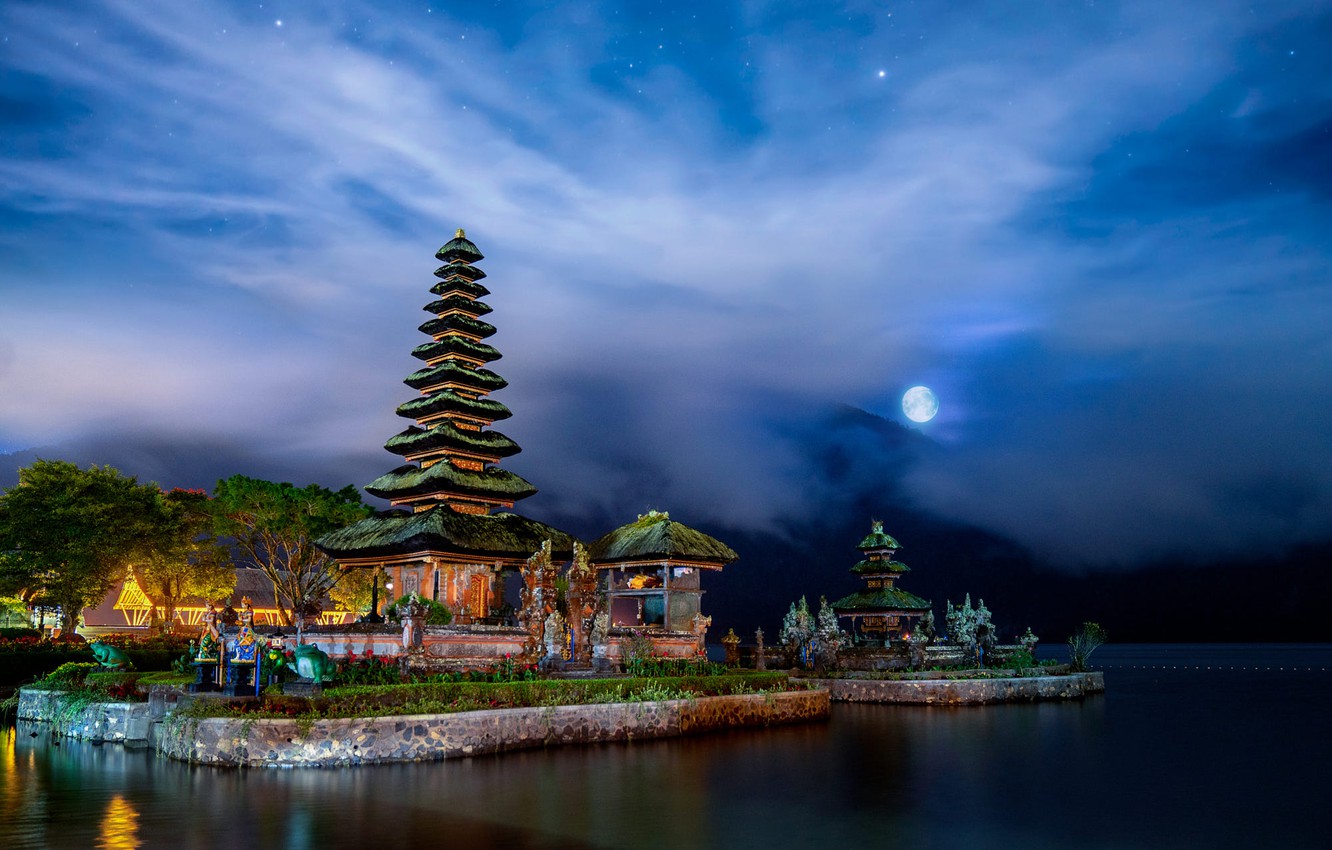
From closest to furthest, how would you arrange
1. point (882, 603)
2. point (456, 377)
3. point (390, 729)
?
point (390, 729) < point (456, 377) < point (882, 603)

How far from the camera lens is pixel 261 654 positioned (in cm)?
2752

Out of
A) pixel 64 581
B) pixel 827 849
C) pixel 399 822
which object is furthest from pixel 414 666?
pixel 64 581

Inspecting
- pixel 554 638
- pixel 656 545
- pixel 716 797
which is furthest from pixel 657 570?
pixel 716 797

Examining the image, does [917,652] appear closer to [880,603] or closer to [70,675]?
[880,603]

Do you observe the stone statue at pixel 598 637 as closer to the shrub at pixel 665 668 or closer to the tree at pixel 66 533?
the shrub at pixel 665 668

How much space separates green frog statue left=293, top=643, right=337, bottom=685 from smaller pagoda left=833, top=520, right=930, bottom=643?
45116 millimetres

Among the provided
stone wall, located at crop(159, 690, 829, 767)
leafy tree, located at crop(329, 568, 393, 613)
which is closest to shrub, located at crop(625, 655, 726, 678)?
stone wall, located at crop(159, 690, 829, 767)

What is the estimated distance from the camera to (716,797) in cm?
2278

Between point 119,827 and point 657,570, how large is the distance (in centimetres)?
3472

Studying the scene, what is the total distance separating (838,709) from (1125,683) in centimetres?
5238

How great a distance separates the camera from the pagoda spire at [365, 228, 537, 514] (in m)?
54.1

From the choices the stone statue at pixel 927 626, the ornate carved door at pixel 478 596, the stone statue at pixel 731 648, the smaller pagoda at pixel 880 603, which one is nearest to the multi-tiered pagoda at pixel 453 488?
the ornate carved door at pixel 478 596

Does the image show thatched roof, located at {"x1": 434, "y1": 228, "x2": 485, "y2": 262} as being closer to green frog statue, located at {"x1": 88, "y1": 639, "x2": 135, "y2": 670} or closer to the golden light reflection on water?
green frog statue, located at {"x1": 88, "y1": 639, "x2": 135, "y2": 670}

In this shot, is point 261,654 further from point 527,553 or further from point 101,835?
point 527,553
